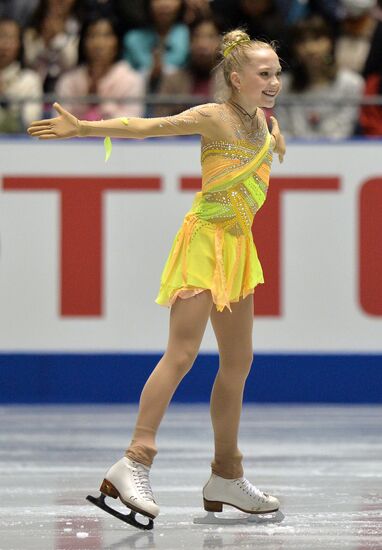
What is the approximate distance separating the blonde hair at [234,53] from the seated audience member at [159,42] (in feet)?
16.9

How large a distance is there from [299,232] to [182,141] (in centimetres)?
102

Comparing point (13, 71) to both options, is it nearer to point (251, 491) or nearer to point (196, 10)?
point (196, 10)

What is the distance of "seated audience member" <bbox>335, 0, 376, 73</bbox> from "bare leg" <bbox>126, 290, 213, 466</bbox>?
5.77 metres

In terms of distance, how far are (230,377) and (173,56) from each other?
5.72 metres

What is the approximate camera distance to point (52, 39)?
11.0 m

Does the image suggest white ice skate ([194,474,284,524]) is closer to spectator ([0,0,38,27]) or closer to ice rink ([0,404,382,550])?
ice rink ([0,404,382,550])

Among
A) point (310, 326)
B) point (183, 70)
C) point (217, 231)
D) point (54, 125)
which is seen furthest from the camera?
point (183, 70)

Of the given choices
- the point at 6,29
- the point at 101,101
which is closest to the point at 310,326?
the point at 101,101

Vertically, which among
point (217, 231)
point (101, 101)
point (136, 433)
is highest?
point (101, 101)

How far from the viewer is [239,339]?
17.2ft

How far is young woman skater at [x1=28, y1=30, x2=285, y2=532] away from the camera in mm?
5133

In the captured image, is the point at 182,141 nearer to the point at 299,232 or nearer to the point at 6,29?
the point at 299,232

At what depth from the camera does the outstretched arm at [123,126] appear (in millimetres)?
4887

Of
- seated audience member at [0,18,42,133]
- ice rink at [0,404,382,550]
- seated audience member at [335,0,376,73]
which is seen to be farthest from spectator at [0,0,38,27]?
ice rink at [0,404,382,550]
